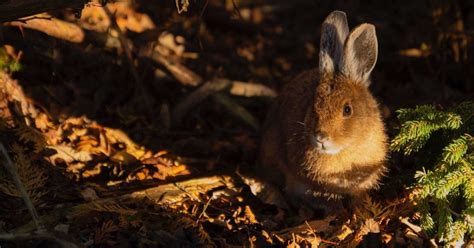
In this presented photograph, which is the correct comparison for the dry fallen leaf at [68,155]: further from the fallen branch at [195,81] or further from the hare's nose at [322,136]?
the hare's nose at [322,136]

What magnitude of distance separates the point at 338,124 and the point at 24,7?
7.94ft

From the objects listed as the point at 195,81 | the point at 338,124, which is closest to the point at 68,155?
the point at 195,81

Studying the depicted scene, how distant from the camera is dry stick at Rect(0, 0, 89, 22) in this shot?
4.25m

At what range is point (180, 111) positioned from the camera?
6301mm

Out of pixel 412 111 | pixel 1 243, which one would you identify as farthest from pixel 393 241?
pixel 1 243

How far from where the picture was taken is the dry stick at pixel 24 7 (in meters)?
4.25

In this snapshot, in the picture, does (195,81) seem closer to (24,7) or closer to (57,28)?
(57,28)

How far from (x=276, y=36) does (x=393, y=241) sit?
430 cm

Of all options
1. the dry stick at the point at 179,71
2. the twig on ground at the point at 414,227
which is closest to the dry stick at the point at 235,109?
the dry stick at the point at 179,71

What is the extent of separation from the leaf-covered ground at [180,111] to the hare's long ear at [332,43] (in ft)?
3.36

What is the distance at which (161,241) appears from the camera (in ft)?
13.5

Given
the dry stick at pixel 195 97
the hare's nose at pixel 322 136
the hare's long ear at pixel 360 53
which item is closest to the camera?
the hare's nose at pixel 322 136

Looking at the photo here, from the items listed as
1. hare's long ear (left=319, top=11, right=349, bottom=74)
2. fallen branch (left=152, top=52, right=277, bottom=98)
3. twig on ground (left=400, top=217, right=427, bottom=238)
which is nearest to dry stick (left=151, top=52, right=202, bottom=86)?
fallen branch (left=152, top=52, right=277, bottom=98)

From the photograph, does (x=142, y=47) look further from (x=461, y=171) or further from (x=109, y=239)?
(x=461, y=171)
